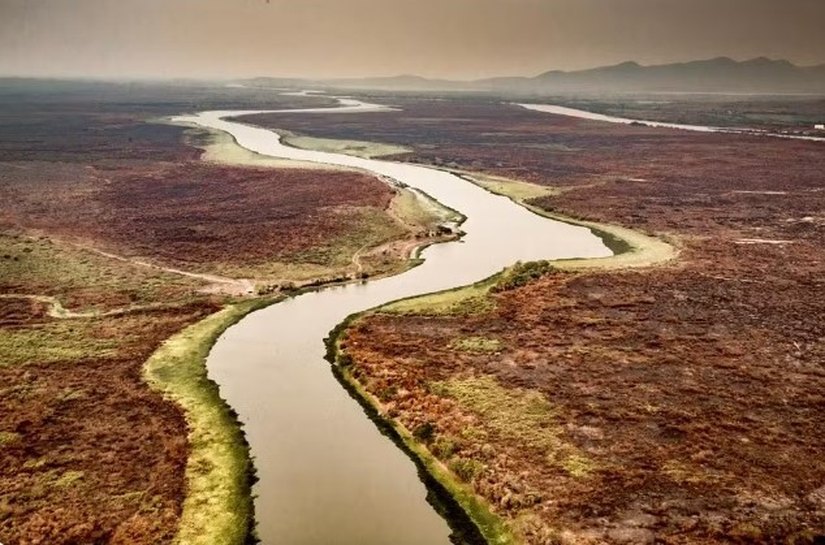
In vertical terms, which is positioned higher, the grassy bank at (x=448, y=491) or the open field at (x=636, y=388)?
the open field at (x=636, y=388)

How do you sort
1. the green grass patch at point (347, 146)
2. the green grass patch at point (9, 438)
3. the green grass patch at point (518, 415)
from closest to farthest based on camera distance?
the green grass patch at point (518, 415), the green grass patch at point (9, 438), the green grass patch at point (347, 146)

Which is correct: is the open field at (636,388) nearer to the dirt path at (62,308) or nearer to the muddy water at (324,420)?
the muddy water at (324,420)

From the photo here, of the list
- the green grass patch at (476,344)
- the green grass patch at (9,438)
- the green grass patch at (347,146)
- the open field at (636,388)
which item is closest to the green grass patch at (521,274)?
the open field at (636,388)

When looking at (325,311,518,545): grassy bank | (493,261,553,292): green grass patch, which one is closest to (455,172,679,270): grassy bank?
(493,261,553,292): green grass patch

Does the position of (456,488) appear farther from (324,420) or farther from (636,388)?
(636,388)

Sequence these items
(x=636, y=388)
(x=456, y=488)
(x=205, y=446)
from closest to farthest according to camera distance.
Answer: (x=456, y=488) → (x=205, y=446) → (x=636, y=388)

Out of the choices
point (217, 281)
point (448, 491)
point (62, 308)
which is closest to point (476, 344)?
point (448, 491)
